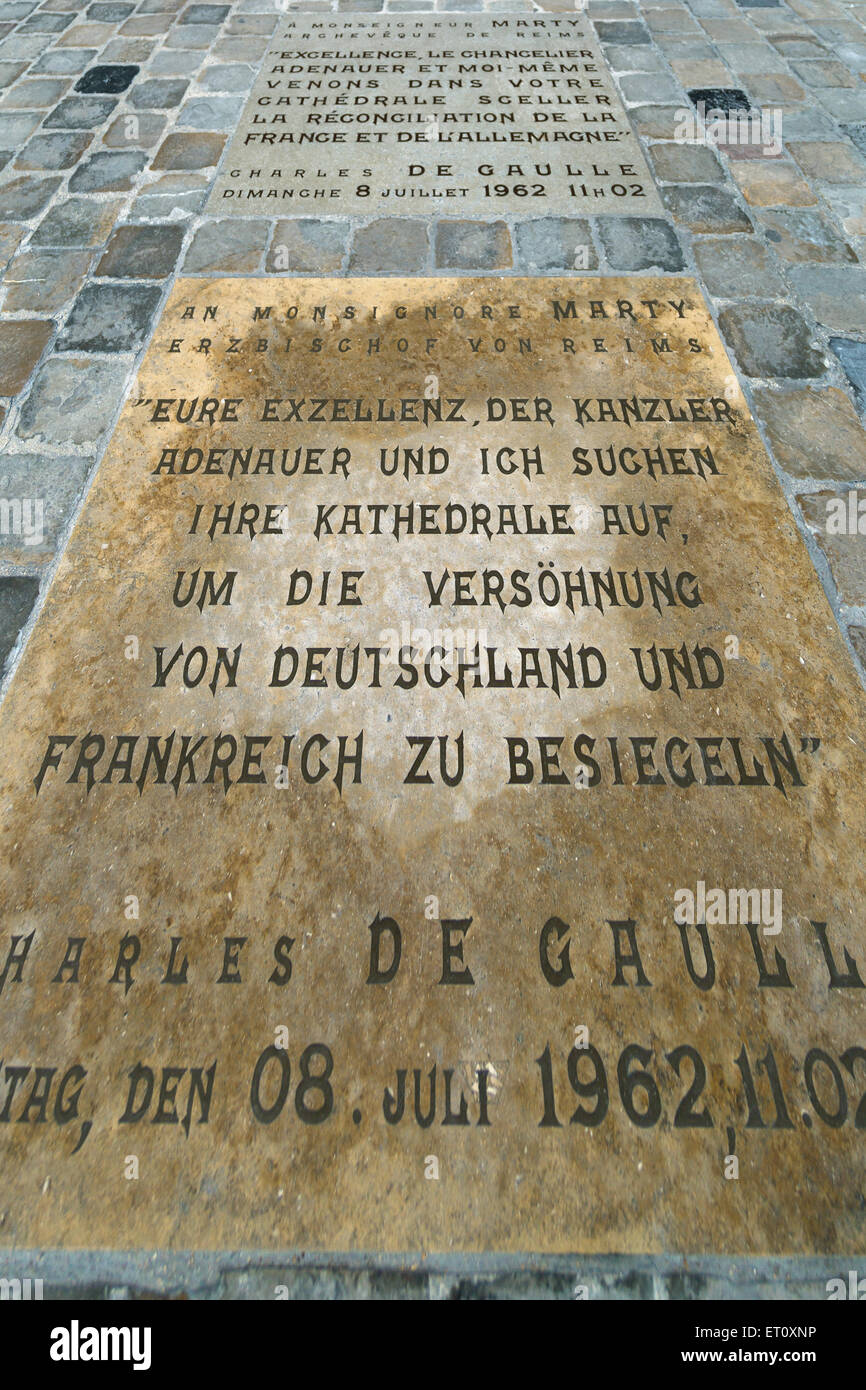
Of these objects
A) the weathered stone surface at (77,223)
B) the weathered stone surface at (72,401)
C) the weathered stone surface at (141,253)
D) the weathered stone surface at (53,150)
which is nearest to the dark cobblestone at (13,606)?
the weathered stone surface at (72,401)

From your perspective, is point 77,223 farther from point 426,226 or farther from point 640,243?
point 640,243

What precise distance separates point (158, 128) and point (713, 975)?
4856mm

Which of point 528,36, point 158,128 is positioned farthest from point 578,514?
point 528,36

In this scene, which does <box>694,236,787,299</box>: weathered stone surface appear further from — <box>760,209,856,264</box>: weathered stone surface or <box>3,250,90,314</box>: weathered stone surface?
<box>3,250,90,314</box>: weathered stone surface

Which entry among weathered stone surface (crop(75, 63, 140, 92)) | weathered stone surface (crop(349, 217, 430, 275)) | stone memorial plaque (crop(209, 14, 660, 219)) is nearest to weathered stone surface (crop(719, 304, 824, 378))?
stone memorial plaque (crop(209, 14, 660, 219))

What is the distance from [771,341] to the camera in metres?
2.89

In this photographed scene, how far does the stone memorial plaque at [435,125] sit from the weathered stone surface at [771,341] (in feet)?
2.83

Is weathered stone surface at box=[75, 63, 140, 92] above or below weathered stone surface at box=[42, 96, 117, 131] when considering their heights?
above

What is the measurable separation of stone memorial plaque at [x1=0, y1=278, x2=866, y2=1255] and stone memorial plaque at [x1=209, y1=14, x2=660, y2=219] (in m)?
1.21

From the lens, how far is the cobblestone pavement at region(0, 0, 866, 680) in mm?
2631

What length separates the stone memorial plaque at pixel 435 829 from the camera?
1.53m

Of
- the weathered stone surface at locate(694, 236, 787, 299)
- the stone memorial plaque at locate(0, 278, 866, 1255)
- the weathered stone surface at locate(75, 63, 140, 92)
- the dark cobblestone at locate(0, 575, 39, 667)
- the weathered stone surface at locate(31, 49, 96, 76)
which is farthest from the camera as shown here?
the weathered stone surface at locate(31, 49, 96, 76)

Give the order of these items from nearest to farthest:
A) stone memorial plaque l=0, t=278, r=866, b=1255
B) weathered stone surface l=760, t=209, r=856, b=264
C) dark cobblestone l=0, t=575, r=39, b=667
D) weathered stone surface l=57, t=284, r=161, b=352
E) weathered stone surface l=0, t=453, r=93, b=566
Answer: stone memorial plaque l=0, t=278, r=866, b=1255 → dark cobblestone l=0, t=575, r=39, b=667 → weathered stone surface l=0, t=453, r=93, b=566 → weathered stone surface l=57, t=284, r=161, b=352 → weathered stone surface l=760, t=209, r=856, b=264

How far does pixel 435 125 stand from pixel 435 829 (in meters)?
3.91
